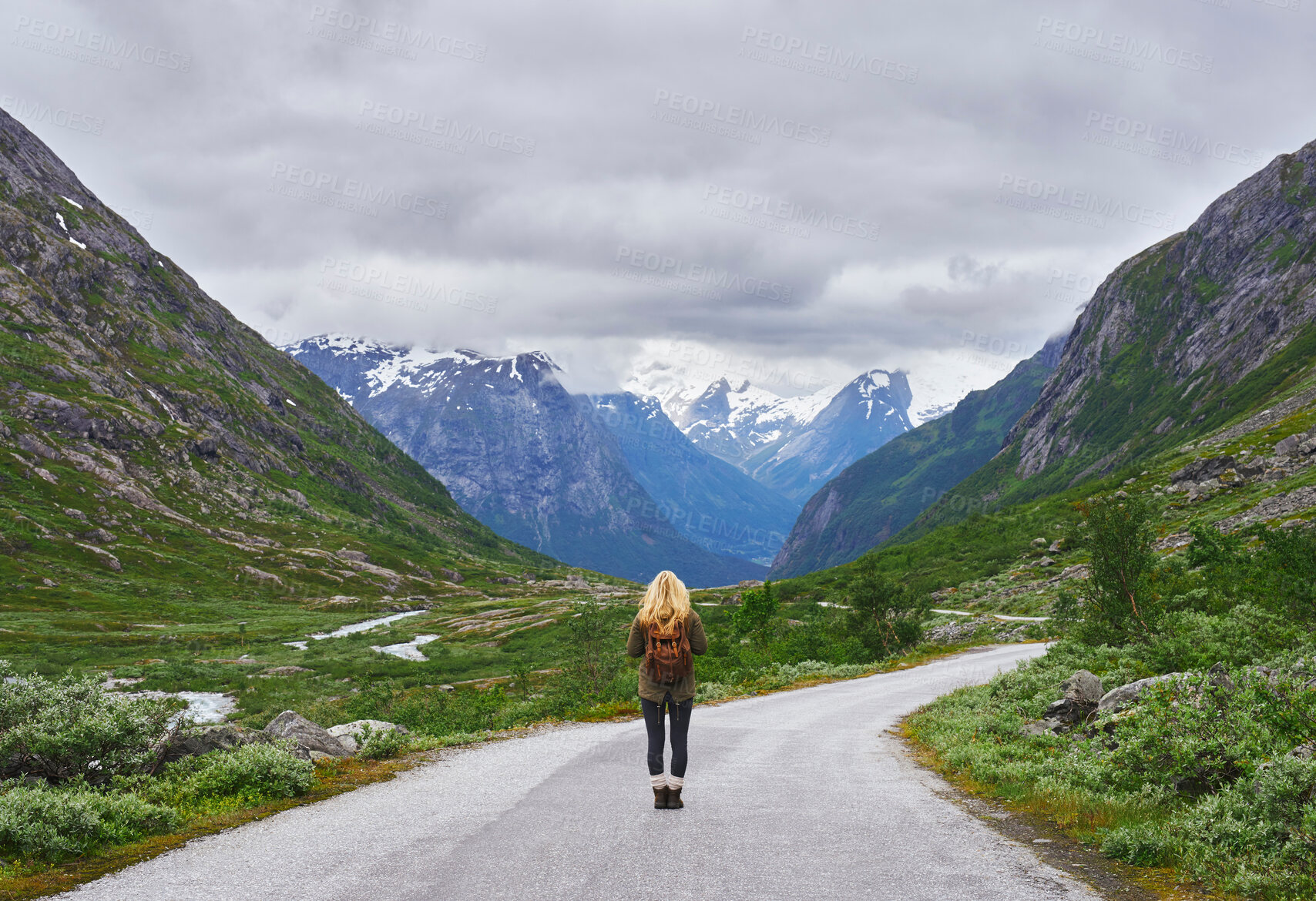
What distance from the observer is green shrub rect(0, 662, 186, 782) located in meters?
11.8

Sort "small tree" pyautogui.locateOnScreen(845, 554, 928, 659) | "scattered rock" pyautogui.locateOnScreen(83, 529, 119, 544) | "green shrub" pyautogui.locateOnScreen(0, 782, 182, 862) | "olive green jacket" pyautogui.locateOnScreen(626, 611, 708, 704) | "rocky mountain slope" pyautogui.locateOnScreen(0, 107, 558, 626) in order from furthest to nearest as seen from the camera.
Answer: "scattered rock" pyautogui.locateOnScreen(83, 529, 119, 544) → "rocky mountain slope" pyautogui.locateOnScreen(0, 107, 558, 626) → "small tree" pyautogui.locateOnScreen(845, 554, 928, 659) → "olive green jacket" pyautogui.locateOnScreen(626, 611, 708, 704) → "green shrub" pyautogui.locateOnScreen(0, 782, 182, 862)

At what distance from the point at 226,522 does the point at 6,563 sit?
55708mm

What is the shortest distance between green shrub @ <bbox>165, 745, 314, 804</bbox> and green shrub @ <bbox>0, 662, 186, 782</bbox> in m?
0.79

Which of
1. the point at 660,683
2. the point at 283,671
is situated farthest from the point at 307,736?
the point at 283,671

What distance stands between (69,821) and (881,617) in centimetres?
4948

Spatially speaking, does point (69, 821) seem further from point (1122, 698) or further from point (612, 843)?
point (1122, 698)

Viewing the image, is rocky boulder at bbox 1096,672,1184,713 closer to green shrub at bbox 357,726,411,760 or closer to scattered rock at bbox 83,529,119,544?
green shrub at bbox 357,726,411,760

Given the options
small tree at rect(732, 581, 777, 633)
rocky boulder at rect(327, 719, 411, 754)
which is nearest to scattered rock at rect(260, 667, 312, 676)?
small tree at rect(732, 581, 777, 633)

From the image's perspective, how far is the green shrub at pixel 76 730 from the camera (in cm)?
1182

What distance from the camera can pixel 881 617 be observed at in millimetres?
51781

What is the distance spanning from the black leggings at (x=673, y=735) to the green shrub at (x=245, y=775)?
6.67 meters

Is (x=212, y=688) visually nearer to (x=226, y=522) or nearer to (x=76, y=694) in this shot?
(x=76, y=694)

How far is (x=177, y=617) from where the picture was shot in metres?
101

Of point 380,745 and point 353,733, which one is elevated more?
point 380,745
